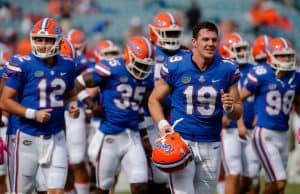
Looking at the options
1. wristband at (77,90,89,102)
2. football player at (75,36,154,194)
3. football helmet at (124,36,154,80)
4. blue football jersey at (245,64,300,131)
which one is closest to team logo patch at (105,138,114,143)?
football player at (75,36,154,194)

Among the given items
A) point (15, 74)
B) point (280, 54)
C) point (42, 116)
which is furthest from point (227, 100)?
point (280, 54)

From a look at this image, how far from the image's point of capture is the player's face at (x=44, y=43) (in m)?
7.09

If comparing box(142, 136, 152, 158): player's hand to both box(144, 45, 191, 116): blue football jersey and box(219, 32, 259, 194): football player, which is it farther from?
box(219, 32, 259, 194): football player

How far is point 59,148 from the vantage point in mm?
7141

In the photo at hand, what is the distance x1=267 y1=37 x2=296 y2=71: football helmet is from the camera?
8508 millimetres

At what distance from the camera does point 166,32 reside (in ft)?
29.8

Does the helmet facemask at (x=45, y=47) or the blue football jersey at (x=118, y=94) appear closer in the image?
the helmet facemask at (x=45, y=47)

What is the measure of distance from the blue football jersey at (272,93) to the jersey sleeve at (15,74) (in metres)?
2.59

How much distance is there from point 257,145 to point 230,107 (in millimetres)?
2358

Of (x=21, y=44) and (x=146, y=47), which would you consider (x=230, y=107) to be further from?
(x=21, y=44)

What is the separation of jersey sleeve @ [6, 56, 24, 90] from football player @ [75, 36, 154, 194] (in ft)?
3.59

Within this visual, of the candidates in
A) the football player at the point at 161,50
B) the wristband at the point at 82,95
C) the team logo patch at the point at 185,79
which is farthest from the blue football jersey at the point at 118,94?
the team logo patch at the point at 185,79

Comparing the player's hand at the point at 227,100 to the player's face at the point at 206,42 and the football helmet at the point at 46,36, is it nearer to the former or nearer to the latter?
the player's face at the point at 206,42

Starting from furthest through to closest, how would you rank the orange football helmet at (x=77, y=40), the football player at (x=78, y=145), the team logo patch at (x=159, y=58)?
the orange football helmet at (x=77, y=40) → the football player at (x=78, y=145) → the team logo patch at (x=159, y=58)
